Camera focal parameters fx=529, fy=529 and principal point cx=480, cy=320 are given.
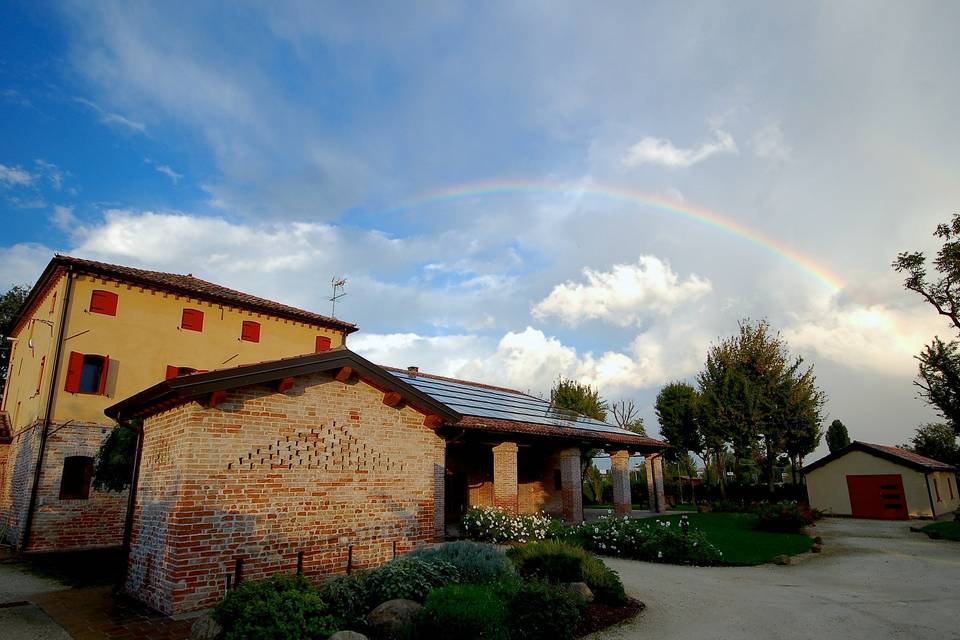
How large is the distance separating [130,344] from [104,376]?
54.4 inches

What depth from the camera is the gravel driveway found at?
23.9ft

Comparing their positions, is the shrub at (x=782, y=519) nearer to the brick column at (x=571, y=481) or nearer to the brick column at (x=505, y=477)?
the brick column at (x=571, y=481)

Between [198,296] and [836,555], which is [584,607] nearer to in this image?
[836,555]

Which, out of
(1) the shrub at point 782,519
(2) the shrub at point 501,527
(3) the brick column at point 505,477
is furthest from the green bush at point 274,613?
(1) the shrub at point 782,519

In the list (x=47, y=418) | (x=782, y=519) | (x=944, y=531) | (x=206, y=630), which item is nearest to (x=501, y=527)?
(x=206, y=630)

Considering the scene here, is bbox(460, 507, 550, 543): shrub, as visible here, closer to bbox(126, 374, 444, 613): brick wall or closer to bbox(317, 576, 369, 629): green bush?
bbox(126, 374, 444, 613): brick wall

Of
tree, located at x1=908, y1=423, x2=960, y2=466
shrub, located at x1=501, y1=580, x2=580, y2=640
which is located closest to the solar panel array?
shrub, located at x1=501, y1=580, x2=580, y2=640

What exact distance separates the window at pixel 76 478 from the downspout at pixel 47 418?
0.68 meters

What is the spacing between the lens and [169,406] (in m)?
9.14

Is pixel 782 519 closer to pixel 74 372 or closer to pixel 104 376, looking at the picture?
pixel 104 376

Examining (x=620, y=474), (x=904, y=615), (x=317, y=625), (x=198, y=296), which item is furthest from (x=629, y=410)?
→ (x=317, y=625)

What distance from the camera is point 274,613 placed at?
19.6 feet

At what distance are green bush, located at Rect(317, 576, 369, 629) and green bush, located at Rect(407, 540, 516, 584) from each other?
141cm

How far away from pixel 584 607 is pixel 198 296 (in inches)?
759
